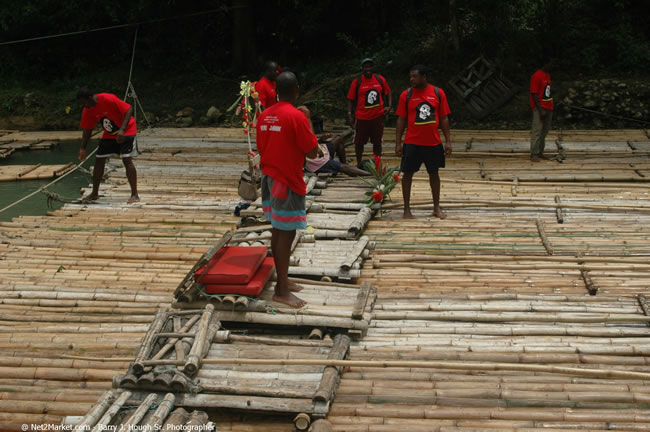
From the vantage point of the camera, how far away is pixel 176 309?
4652 millimetres

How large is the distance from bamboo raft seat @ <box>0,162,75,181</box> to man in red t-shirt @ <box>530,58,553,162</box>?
694 cm

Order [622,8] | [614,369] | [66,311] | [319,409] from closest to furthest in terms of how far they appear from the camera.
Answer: [319,409]
[614,369]
[66,311]
[622,8]

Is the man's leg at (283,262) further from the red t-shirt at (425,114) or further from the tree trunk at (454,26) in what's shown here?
the tree trunk at (454,26)

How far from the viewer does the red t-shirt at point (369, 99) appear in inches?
324

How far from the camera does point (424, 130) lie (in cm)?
671

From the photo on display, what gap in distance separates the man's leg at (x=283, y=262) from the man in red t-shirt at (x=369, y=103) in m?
3.99

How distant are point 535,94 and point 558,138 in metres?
1.21

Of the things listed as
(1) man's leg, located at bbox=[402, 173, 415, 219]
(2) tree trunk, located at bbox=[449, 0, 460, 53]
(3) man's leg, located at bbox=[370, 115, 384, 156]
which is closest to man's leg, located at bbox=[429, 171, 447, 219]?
(1) man's leg, located at bbox=[402, 173, 415, 219]

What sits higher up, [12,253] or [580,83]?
[580,83]

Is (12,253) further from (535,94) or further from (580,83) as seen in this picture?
(580,83)

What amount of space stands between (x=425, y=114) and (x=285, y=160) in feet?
8.44

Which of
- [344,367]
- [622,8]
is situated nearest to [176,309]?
[344,367]

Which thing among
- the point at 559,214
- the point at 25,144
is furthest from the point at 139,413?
the point at 25,144

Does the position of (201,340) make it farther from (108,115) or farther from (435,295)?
(108,115)
